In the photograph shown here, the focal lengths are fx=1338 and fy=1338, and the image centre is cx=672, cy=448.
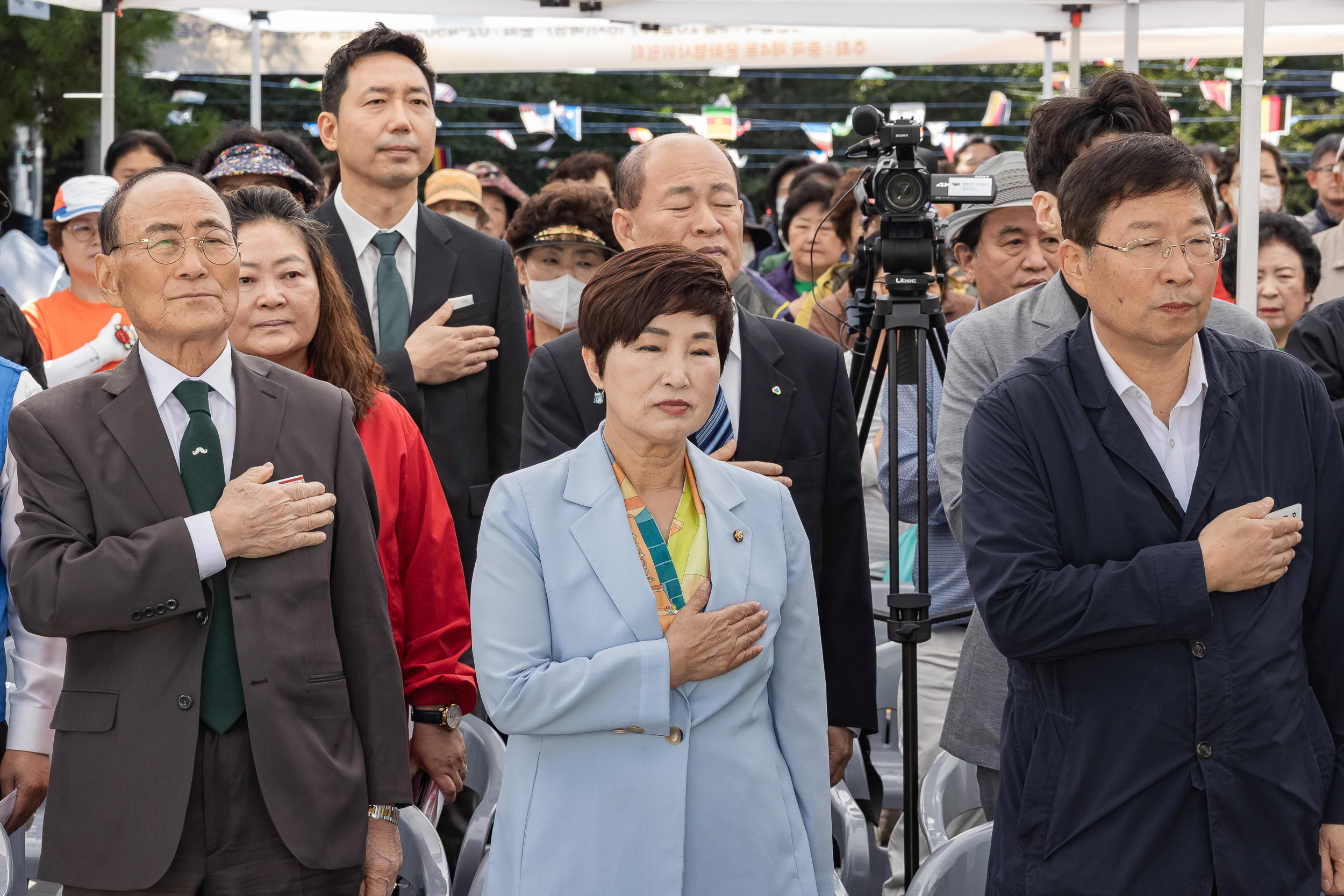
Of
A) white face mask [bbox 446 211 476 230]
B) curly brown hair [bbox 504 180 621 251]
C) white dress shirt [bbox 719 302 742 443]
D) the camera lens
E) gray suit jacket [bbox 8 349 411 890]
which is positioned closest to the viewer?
gray suit jacket [bbox 8 349 411 890]

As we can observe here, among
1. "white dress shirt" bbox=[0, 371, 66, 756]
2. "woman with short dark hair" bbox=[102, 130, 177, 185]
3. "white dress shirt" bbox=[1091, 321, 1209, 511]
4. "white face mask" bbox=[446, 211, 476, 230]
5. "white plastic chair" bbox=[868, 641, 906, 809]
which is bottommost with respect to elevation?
"white plastic chair" bbox=[868, 641, 906, 809]

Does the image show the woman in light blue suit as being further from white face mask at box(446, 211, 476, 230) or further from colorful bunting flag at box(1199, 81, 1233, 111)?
colorful bunting flag at box(1199, 81, 1233, 111)

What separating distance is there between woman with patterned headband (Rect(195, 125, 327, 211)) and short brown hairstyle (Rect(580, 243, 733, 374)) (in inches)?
78.3

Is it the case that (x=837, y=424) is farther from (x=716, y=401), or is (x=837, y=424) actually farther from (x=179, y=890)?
(x=179, y=890)

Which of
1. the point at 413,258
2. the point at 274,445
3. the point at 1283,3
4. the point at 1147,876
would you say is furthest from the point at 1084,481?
the point at 1283,3

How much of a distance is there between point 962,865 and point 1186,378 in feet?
2.92

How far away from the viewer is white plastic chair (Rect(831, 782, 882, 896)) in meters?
2.61

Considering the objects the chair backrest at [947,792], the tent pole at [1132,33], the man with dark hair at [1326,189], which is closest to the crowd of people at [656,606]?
the chair backrest at [947,792]

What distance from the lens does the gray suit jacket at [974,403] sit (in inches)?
99.9

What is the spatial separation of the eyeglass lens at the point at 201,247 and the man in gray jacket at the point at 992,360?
1341 millimetres

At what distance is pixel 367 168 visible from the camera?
11.1ft

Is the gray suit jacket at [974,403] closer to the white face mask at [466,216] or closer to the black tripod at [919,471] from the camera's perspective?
the black tripod at [919,471]

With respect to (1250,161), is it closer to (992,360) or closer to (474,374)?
(992,360)

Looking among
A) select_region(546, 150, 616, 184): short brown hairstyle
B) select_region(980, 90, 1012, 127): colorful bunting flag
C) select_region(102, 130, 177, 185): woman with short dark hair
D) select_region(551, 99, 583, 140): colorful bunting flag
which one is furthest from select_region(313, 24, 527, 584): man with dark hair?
select_region(980, 90, 1012, 127): colorful bunting flag
